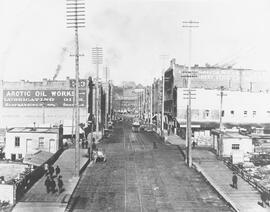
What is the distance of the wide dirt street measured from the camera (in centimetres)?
2669

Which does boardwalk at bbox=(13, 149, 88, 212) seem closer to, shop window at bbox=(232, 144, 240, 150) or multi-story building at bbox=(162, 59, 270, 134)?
shop window at bbox=(232, 144, 240, 150)

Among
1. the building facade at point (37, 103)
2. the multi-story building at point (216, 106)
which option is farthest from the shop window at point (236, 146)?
the building facade at point (37, 103)

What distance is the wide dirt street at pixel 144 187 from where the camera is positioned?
87.6 ft

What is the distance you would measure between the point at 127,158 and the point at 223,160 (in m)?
10.7

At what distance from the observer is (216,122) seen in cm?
7156

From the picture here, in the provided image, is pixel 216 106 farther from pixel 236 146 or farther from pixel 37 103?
pixel 37 103

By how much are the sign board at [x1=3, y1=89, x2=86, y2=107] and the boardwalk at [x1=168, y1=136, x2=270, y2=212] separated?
1534 inches

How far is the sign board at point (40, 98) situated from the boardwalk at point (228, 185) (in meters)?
39.0

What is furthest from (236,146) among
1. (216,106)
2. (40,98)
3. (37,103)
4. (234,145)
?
(37,103)

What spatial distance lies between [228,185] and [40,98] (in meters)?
54.2

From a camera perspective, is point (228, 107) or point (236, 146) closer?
point (236, 146)

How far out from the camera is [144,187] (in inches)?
1246

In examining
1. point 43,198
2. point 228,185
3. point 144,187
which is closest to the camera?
point 43,198

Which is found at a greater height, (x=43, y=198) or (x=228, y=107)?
(x=228, y=107)
